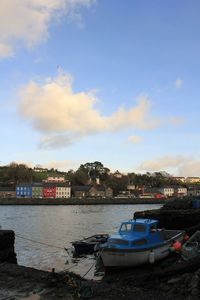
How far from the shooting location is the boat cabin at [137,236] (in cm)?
2434

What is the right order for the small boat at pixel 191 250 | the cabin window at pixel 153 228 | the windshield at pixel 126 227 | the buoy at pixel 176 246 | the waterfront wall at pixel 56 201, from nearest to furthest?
the small boat at pixel 191 250, the cabin window at pixel 153 228, the windshield at pixel 126 227, the buoy at pixel 176 246, the waterfront wall at pixel 56 201

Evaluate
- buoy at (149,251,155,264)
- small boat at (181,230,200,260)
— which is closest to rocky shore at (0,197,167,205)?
buoy at (149,251,155,264)

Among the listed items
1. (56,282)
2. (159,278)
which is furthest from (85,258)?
(56,282)

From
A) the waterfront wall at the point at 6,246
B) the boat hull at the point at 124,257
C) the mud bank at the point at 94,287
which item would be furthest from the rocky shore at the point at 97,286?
the boat hull at the point at 124,257

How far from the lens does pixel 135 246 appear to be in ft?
79.5

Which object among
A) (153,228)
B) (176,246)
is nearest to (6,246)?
(153,228)

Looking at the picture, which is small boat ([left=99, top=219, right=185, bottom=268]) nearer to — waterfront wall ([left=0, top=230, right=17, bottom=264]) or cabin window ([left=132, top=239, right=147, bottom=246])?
cabin window ([left=132, top=239, right=147, bottom=246])

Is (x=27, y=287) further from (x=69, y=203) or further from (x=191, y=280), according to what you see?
(x=69, y=203)

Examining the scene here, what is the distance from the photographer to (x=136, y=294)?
14.4 m

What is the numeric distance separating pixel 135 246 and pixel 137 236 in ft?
3.77

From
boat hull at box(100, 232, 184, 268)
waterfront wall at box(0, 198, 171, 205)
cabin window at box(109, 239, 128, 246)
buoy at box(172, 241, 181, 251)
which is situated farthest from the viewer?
waterfront wall at box(0, 198, 171, 205)

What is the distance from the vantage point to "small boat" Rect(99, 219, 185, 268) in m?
23.6

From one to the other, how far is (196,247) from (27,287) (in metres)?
10.7

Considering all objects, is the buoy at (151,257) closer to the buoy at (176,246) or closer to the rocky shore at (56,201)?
the buoy at (176,246)
